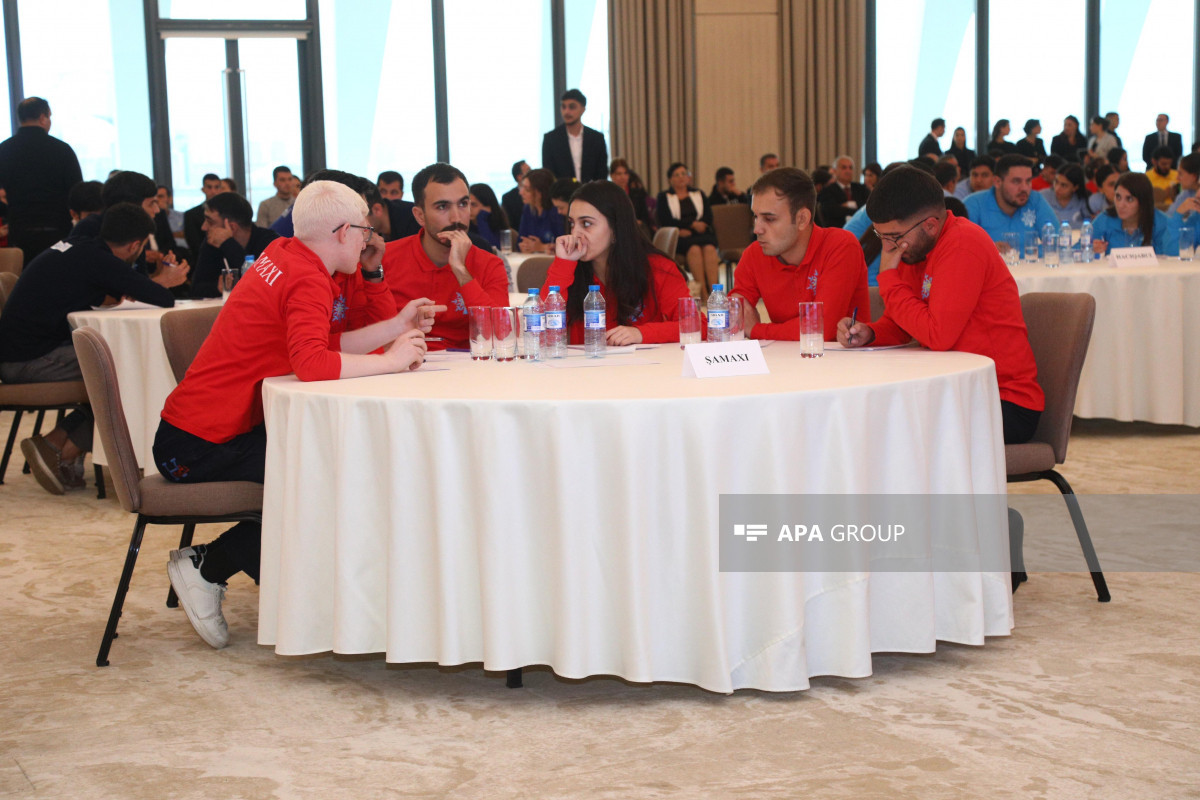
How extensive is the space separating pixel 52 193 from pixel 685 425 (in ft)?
22.8

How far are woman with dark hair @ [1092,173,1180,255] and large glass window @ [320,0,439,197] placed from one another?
823 cm

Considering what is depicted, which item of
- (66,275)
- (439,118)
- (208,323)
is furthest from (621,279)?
(439,118)

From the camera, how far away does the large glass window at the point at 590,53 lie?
12.8 meters

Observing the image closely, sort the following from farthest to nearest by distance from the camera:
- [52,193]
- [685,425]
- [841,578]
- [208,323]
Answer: [52,193]
[208,323]
[841,578]
[685,425]

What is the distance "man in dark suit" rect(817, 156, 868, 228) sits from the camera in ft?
35.9

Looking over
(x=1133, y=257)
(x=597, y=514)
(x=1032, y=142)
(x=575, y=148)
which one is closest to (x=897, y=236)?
(x=597, y=514)

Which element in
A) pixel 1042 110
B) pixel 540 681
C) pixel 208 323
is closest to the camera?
pixel 540 681

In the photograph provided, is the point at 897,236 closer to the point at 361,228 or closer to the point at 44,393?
the point at 361,228

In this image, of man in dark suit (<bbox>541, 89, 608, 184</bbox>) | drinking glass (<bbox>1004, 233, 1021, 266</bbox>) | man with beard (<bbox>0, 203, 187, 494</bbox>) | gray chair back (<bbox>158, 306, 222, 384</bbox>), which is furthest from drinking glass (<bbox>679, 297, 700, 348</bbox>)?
man in dark suit (<bbox>541, 89, 608, 184</bbox>)

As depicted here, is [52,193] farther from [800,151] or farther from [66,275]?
[800,151]

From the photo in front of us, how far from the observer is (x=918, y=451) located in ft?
8.26

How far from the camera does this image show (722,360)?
263 cm

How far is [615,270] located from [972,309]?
108cm

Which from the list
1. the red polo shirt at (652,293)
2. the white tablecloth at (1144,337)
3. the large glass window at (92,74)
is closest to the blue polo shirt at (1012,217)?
the white tablecloth at (1144,337)
